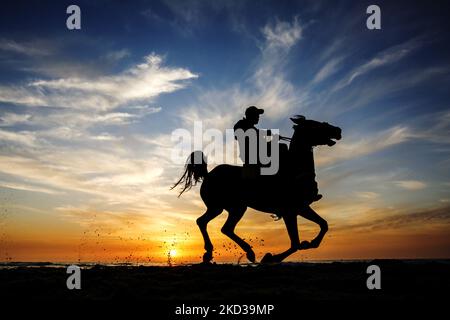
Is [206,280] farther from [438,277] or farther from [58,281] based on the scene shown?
[438,277]

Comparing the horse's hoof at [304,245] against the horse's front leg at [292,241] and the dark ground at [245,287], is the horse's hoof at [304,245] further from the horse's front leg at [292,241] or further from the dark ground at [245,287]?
the dark ground at [245,287]

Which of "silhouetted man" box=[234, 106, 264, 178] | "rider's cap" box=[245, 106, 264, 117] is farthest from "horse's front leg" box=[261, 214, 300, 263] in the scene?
"rider's cap" box=[245, 106, 264, 117]

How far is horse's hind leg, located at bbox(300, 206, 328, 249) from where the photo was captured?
888cm

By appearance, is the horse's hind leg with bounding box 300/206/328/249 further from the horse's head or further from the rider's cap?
the rider's cap

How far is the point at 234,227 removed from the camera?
372 inches

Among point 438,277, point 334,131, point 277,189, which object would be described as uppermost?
point 334,131

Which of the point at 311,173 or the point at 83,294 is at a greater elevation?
the point at 311,173

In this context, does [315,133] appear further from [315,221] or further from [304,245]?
[304,245]

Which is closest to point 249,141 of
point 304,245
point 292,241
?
point 292,241

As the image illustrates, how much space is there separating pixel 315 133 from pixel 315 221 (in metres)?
2.06

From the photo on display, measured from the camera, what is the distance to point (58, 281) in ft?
17.3
